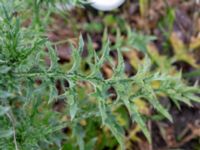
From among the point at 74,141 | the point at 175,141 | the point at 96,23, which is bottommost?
the point at 175,141

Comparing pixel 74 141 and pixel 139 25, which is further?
pixel 139 25

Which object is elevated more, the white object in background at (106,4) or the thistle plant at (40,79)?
the white object in background at (106,4)

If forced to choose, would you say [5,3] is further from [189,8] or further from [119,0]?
[189,8]

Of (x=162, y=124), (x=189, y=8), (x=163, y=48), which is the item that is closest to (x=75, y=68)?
(x=162, y=124)

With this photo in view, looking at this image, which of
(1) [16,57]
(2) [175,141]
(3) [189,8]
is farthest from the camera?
(3) [189,8]

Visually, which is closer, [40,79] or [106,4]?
[40,79]

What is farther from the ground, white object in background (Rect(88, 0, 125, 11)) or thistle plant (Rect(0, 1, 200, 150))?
white object in background (Rect(88, 0, 125, 11))

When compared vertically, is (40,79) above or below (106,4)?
below

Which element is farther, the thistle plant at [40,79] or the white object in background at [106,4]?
the white object in background at [106,4]

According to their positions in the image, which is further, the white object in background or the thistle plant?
the white object in background

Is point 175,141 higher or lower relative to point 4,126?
lower

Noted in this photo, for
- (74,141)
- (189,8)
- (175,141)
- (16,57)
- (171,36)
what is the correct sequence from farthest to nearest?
(189,8) < (171,36) < (175,141) < (74,141) < (16,57)
